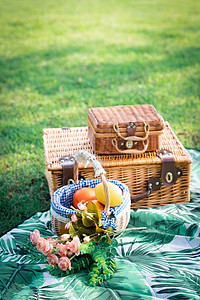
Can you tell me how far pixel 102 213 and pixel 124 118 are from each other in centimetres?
78

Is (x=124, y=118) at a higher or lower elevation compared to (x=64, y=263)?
higher

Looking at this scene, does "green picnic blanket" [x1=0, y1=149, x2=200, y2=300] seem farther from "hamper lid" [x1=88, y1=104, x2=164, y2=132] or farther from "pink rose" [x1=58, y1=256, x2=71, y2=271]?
"hamper lid" [x1=88, y1=104, x2=164, y2=132]

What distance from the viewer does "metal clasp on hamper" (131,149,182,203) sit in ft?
8.62

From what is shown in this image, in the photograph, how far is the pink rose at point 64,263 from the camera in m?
1.84

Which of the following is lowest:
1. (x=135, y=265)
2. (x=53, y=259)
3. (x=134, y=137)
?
(x=135, y=265)

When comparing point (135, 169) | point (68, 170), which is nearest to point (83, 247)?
point (68, 170)

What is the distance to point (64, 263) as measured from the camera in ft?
6.04

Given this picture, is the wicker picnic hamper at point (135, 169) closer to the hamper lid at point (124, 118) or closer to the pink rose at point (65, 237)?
the hamper lid at point (124, 118)

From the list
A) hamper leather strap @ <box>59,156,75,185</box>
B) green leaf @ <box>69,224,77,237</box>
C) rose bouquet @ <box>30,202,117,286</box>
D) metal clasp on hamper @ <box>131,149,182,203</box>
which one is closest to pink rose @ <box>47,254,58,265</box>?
rose bouquet @ <box>30,202,117,286</box>

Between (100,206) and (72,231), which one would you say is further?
(100,206)

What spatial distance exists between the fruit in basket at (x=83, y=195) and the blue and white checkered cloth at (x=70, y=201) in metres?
0.07

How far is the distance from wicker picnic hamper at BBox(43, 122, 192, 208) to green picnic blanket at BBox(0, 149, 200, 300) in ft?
0.52

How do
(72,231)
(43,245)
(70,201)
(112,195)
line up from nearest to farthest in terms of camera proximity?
(43,245) → (72,231) → (112,195) → (70,201)

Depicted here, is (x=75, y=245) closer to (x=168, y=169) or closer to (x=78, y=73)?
(x=168, y=169)
